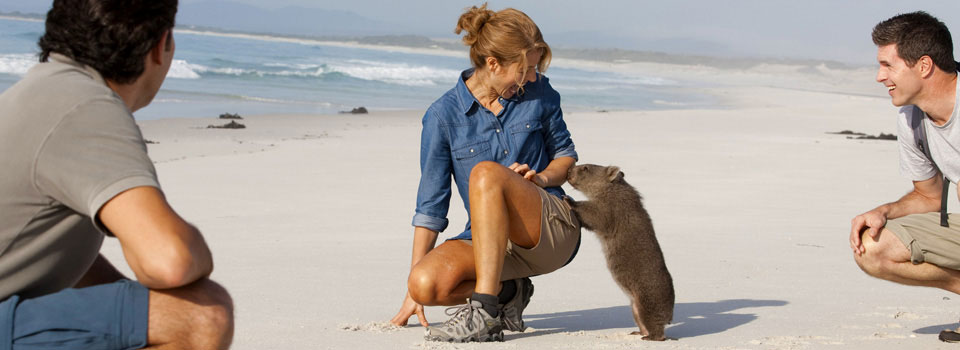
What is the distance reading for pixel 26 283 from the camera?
2.64 meters

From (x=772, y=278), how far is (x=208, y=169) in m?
6.57

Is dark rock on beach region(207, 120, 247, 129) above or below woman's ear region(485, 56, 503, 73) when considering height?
below

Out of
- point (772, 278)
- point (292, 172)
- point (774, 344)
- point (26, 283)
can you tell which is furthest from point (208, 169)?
point (26, 283)

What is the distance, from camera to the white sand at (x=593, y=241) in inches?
186

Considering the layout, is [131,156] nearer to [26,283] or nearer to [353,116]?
[26,283]

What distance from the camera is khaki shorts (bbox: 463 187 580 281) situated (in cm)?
450

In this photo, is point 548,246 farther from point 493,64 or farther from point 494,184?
point 493,64

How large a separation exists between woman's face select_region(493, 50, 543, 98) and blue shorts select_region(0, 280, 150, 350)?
2381mm

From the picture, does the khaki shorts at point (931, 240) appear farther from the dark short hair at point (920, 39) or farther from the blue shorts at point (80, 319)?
the blue shorts at point (80, 319)

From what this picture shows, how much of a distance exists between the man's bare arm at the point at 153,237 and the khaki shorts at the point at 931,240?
3.27 metres

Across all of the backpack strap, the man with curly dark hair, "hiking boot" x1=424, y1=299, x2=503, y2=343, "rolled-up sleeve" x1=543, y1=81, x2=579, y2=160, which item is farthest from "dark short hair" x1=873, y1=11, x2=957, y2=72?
the man with curly dark hair

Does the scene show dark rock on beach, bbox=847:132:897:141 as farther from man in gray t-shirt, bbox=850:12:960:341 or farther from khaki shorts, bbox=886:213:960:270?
khaki shorts, bbox=886:213:960:270

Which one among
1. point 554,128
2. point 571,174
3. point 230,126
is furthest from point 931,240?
point 230,126

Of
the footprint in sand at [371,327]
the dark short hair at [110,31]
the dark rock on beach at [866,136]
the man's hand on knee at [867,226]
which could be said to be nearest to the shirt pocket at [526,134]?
the footprint in sand at [371,327]
